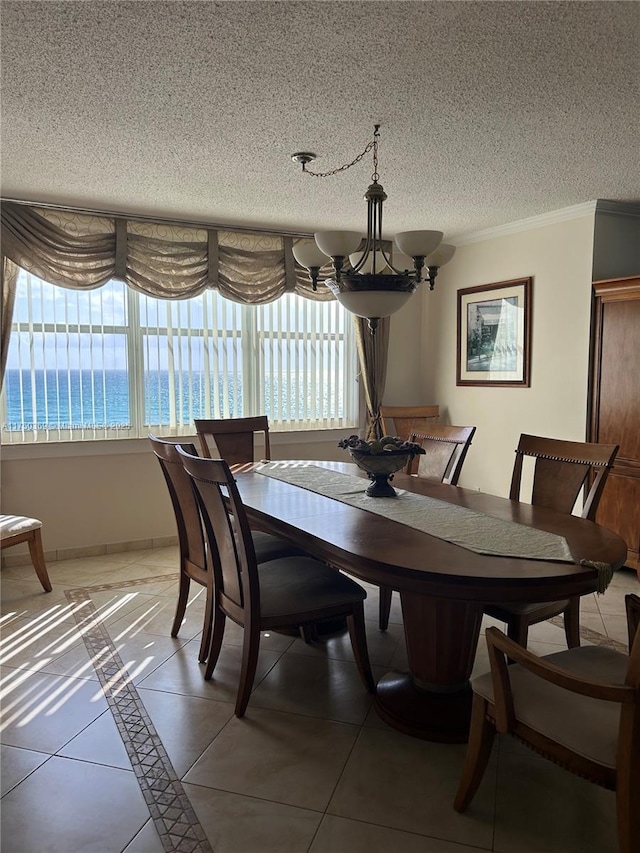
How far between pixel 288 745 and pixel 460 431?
181cm

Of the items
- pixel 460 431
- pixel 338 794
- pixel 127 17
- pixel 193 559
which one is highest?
pixel 127 17

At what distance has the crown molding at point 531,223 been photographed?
4.12 meters

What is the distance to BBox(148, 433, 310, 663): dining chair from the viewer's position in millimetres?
2635

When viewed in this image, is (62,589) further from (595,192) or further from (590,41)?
(595,192)

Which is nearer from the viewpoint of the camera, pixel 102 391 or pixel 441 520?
pixel 441 520

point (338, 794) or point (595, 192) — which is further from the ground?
point (595, 192)

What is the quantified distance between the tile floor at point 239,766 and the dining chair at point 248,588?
21cm

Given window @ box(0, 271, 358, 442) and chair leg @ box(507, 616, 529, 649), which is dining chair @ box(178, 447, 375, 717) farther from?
window @ box(0, 271, 358, 442)

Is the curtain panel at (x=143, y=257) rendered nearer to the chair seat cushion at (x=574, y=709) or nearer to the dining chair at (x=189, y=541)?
the dining chair at (x=189, y=541)

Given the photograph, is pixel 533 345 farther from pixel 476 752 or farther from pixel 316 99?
pixel 476 752

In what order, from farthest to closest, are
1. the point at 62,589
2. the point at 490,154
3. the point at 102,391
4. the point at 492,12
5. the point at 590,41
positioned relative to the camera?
the point at 102,391
the point at 62,589
the point at 490,154
the point at 590,41
the point at 492,12

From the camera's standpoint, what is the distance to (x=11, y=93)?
2391 millimetres

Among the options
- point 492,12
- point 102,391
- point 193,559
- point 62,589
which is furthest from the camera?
point 102,391

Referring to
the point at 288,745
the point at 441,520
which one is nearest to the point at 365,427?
the point at 441,520
